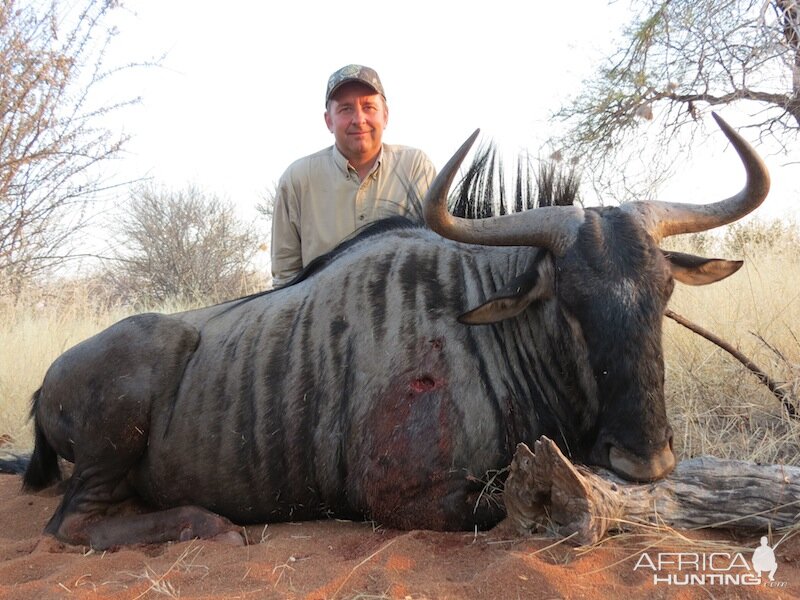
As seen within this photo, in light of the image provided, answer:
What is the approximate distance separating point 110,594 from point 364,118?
3951 mm

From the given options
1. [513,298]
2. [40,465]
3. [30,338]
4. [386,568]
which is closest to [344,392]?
[513,298]

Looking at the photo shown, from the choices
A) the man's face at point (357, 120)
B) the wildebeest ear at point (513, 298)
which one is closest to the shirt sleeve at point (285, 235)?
the man's face at point (357, 120)

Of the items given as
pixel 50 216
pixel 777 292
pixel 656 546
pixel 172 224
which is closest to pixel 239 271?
pixel 172 224

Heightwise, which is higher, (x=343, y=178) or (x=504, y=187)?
(x=343, y=178)

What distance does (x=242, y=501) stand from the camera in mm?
3594

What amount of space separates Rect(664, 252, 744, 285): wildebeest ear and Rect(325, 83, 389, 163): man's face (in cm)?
292

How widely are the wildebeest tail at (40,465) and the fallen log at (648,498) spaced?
2.75 m

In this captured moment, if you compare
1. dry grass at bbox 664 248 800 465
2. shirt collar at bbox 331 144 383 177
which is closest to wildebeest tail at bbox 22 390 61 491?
shirt collar at bbox 331 144 383 177

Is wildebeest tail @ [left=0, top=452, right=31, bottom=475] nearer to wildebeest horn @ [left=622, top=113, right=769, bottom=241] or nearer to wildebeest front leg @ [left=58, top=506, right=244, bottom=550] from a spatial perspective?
wildebeest front leg @ [left=58, top=506, right=244, bottom=550]

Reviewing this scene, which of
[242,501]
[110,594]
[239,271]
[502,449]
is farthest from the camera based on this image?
[239,271]

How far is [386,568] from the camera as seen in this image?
8.42 ft

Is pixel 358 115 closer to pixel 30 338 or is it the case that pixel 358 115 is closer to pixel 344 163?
pixel 344 163

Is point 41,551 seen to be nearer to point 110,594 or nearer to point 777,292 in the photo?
point 110,594

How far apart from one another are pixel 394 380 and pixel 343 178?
286 cm
